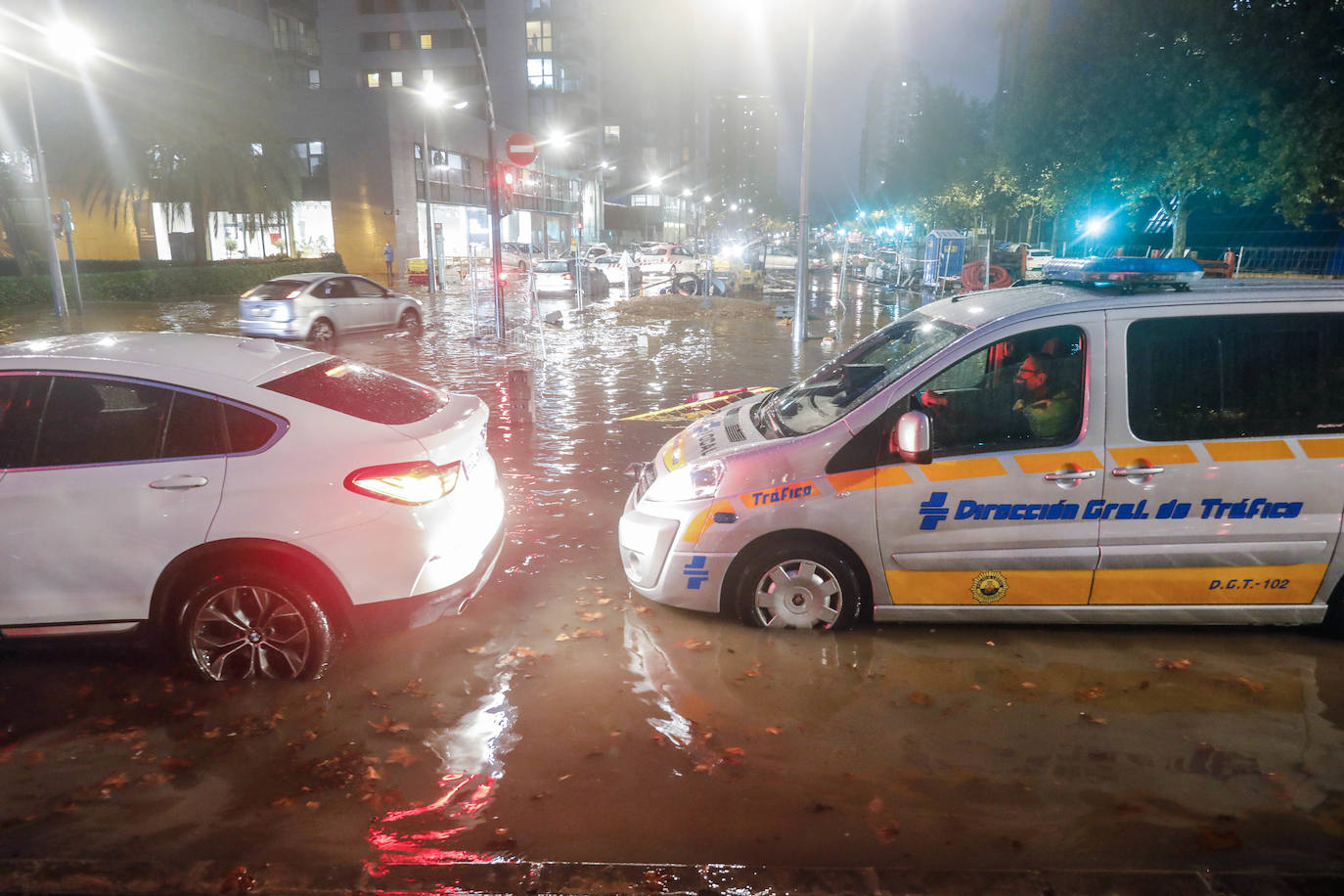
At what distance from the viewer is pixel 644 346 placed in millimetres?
19094

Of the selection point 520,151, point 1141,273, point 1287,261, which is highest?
point 520,151

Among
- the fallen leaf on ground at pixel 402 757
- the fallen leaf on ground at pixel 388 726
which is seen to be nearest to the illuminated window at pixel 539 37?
the fallen leaf on ground at pixel 388 726

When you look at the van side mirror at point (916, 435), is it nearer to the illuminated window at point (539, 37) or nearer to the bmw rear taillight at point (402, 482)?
the bmw rear taillight at point (402, 482)

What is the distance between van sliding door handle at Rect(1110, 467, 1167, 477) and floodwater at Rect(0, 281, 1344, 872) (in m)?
1.05

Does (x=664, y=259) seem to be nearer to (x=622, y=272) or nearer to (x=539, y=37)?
(x=622, y=272)

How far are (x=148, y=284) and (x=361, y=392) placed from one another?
1292 inches

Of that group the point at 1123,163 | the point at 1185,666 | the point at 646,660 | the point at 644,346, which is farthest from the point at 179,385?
the point at 1123,163

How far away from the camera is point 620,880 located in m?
3.16

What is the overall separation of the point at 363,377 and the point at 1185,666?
475 cm

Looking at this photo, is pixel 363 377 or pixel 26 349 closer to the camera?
pixel 26 349

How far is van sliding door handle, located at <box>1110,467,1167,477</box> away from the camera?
461 centimetres

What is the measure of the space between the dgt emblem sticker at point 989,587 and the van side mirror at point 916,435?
743 millimetres

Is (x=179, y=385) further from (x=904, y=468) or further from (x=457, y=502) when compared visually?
(x=904, y=468)

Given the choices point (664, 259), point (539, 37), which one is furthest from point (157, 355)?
point (539, 37)
